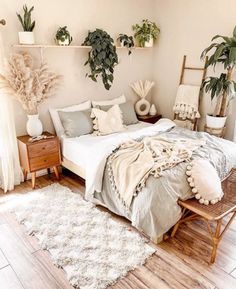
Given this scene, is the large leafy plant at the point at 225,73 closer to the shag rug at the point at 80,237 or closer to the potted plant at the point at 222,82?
the potted plant at the point at 222,82

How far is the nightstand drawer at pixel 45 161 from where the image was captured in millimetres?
2877

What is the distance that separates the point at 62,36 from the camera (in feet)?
9.82

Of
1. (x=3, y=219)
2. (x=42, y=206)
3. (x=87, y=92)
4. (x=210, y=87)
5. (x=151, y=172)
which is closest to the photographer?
(x=151, y=172)

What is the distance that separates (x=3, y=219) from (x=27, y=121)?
1.16 m

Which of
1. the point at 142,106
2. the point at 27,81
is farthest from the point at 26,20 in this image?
the point at 142,106

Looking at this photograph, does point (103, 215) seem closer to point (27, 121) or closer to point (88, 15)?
point (27, 121)

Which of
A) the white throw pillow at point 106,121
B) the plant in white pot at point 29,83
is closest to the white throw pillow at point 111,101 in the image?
the white throw pillow at point 106,121

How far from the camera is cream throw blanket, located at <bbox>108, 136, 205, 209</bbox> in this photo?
214cm

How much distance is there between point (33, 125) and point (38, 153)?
1.08 ft

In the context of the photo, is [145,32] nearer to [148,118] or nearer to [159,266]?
[148,118]

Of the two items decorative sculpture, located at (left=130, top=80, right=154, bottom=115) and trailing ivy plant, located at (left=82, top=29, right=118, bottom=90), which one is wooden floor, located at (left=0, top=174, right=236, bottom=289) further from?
decorative sculpture, located at (left=130, top=80, right=154, bottom=115)

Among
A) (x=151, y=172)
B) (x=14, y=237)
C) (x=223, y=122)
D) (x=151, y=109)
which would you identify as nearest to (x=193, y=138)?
(x=223, y=122)

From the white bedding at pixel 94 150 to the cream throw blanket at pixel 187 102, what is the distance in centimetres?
62

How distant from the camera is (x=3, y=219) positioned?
2.45m
